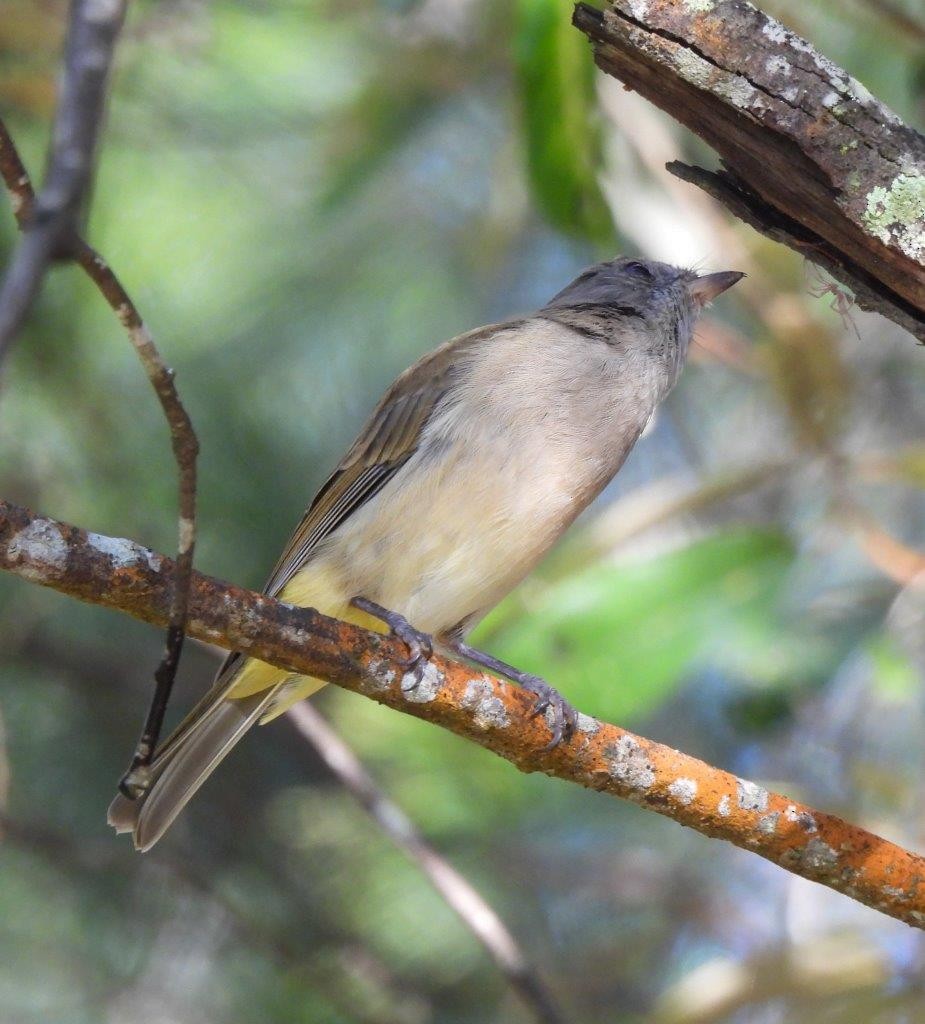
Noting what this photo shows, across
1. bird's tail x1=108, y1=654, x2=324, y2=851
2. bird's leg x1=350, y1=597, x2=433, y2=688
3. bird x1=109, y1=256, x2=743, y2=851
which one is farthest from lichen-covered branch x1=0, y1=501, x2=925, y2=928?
bird's tail x1=108, y1=654, x2=324, y2=851

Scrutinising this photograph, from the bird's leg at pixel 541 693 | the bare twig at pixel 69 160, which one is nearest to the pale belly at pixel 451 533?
the bird's leg at pixel 541 693

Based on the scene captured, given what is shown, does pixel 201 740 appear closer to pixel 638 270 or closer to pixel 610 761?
pixel 610 761

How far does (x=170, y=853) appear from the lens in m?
4.97

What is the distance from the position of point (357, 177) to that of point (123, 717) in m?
2.52

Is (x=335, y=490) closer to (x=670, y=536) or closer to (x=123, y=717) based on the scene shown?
(x=123, y=717)

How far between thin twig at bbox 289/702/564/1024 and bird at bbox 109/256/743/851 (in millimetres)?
261

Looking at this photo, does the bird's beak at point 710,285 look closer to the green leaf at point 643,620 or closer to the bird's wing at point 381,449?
the bird's wing at point 381,449

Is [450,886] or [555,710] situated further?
[450,886]

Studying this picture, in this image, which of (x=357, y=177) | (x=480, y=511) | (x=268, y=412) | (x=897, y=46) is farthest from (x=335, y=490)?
(x=897, y=46)

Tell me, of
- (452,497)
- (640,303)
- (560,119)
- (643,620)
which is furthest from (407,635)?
(560,119)

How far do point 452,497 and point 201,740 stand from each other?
1.02 meters

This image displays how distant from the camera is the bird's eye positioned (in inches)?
179

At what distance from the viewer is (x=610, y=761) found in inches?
109

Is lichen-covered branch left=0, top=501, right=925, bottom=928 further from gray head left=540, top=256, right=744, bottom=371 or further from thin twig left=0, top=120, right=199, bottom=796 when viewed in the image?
gray head left=540, top=256, right=744, bottom=371
